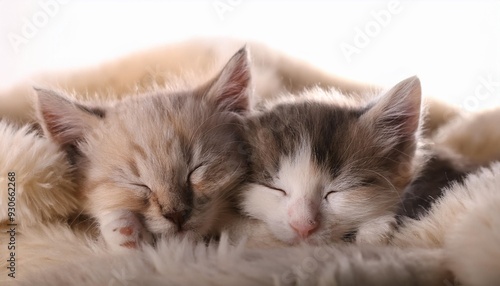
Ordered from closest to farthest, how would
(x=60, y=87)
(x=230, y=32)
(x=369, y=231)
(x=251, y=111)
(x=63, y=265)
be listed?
(x=63, y=265) → (x=369, y=231) → (x=251, y=111) → (x=60, y=87) → (x=230, y=32)

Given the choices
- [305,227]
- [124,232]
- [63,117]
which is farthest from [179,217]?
[63,117]

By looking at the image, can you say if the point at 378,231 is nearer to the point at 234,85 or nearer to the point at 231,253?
the point at 231,253

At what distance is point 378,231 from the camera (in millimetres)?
842

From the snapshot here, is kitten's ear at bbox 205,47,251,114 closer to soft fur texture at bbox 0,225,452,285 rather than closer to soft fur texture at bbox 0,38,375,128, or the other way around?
soft fur texture at bbox 0,38,375,128

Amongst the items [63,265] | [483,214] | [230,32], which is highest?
[230,32]

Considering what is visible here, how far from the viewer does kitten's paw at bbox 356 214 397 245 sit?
2.69ft

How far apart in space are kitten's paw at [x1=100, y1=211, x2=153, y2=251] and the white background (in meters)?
0.69

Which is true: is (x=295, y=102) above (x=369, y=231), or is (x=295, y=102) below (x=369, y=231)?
above

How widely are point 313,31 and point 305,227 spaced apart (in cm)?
99

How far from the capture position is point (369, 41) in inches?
53.8

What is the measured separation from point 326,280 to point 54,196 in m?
0.48

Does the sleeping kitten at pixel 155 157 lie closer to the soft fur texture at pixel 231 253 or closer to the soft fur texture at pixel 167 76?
the soft fur texture at pixel 231 253

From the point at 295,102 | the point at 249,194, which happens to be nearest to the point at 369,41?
the point at 295,102

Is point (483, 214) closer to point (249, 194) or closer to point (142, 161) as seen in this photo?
point (249, 194)
